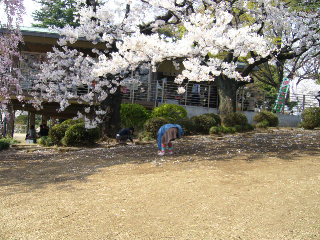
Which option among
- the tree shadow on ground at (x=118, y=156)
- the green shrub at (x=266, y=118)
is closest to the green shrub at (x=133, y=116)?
the tree shadow on ground at (x=118, y=156)

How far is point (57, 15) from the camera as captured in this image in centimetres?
3456

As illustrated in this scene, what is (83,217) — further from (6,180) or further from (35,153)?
(35,153)

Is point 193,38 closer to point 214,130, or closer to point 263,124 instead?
point 214,130

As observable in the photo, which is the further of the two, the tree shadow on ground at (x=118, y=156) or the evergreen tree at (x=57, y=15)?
the evergreen tree at (x=57, y=15)

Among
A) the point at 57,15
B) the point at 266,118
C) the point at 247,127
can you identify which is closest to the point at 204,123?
the point at 247,127

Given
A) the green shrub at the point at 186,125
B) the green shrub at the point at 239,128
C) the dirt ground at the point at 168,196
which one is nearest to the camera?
the dirt ground at the point at 168,196

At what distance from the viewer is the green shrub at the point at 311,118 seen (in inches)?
619

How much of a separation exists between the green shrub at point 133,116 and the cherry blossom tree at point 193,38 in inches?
55.1

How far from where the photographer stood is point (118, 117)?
13.6 m

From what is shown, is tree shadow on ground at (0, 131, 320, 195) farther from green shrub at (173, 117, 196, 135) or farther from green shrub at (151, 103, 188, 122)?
green shrub at (151, 103, 188, 122)

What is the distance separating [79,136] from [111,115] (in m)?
1.66

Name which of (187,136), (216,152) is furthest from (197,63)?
(187,136)

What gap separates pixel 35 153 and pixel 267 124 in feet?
36.4

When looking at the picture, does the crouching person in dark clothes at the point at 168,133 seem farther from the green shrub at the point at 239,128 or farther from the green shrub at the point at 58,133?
the green shrub at the point at 239,128
